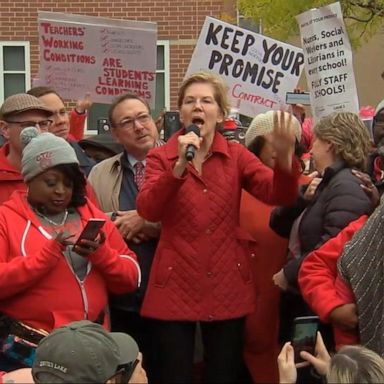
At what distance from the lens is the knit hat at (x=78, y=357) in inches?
117

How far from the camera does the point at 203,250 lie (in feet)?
15.8

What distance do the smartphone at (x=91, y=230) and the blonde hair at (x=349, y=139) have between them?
122 centimetres

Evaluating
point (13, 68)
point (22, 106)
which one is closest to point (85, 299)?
point (22, 106)

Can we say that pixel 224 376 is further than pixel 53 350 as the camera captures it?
Yes

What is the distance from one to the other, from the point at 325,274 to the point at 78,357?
174 cm

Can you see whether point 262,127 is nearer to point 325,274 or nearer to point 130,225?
point 130,225

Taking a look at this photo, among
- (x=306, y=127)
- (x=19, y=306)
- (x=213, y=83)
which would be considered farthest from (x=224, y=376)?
(x=306, y=127)

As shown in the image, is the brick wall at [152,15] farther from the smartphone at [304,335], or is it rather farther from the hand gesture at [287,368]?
the hand gesture at [287,368]

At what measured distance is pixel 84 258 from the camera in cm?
468

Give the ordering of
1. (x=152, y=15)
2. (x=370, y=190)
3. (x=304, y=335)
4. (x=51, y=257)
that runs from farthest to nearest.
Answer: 1. (x=152, y=15)
2. (x=370, y=190)
3. (x=51, y=257)
4. (x=304, y=335)

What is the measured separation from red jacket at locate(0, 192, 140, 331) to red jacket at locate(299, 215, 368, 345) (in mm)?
839

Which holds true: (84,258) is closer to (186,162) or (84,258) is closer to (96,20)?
(186,162)

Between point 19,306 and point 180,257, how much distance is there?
0.80 metres

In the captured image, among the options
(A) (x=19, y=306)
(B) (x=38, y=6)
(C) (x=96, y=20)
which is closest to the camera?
(A) (x=19, y=306)
